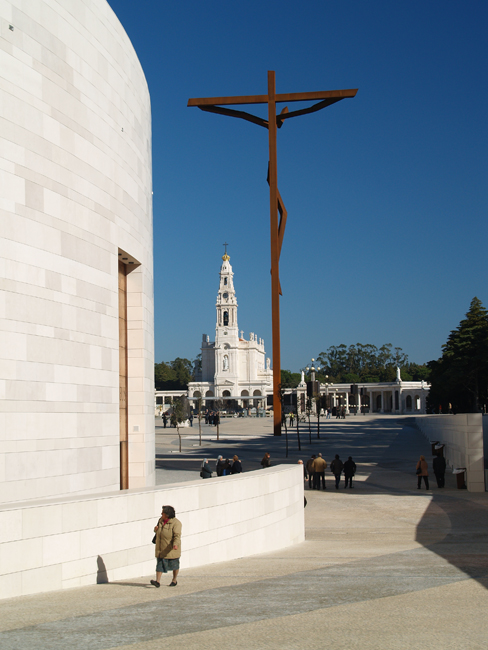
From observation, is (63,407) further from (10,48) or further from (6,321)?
(10,48)

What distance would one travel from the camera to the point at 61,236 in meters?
13.4

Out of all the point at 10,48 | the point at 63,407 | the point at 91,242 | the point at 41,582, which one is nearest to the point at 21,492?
the point at 63,407

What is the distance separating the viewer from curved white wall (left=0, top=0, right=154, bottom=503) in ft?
39.7

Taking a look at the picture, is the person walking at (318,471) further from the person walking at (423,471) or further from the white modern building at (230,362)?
the white modern building at (230,362)

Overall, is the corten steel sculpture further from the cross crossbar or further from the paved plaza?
the paved plaza

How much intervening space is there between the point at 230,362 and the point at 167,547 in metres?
147

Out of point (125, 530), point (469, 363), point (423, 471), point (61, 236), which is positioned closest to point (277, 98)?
point (61, 236)

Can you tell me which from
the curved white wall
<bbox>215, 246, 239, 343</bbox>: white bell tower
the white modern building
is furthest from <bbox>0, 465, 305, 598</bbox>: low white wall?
<bbox>215, 246, 239, 343</bbox>: white bell tower

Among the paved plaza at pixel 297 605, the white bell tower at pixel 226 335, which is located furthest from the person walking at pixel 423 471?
the white bell tower at pixel 226 335

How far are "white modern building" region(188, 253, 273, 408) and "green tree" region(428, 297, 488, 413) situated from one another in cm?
8740

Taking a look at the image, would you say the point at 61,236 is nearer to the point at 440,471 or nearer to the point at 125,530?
the point at 125,530

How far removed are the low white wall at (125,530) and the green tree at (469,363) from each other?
41.4 meters

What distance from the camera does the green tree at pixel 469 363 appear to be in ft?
174

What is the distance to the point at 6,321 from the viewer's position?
39.0 ft
